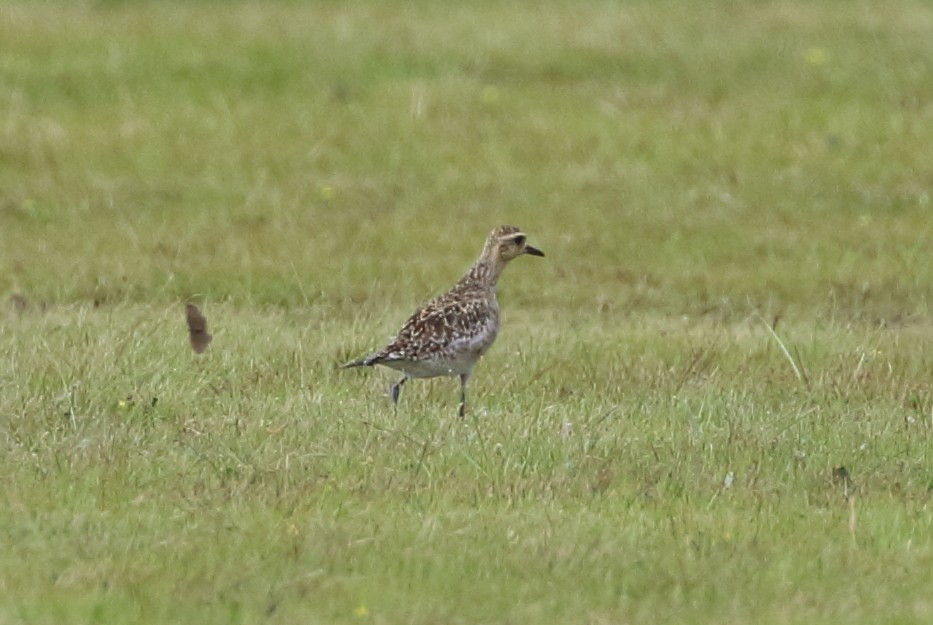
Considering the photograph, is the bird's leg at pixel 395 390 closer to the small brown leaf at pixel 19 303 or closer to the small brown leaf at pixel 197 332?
the small brown leaf at pixel 197 332

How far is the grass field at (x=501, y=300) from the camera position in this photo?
7699 mm

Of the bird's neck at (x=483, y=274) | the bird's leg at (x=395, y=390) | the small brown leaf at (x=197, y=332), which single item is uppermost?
the bird's neck at (x=483, y=274)

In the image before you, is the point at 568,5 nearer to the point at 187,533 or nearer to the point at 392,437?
the point at 392,437

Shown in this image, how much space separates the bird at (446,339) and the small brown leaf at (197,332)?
2.70 feet

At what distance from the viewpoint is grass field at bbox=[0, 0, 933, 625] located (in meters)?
7.70

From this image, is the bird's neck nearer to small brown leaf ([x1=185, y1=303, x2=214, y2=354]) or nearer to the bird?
the bird

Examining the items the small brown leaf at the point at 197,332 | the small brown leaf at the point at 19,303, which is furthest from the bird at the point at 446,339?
the small brown leaf at the point at 19,303

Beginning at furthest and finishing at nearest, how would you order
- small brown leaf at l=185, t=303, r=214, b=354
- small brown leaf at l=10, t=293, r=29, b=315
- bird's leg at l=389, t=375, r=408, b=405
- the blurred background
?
the blurred background → small brown leaf at l=10, t=293, r=29, b=315 → small brown leaf at l=185, t=303, r=214, b=354 → bird's leg at l=389, t=375, r=408, b=405

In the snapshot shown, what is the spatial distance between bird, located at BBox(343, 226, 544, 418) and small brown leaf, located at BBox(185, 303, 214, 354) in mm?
823

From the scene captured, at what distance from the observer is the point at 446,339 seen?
428 inches

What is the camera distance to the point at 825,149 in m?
19.4

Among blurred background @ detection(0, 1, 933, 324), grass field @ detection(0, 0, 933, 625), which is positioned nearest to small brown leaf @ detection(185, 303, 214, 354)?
grass field @ detection(0, 0, 933, 625)

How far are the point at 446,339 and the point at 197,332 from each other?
5.13 ft

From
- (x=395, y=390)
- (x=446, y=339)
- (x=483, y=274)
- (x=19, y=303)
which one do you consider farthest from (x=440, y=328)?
(x=19, y=303)
